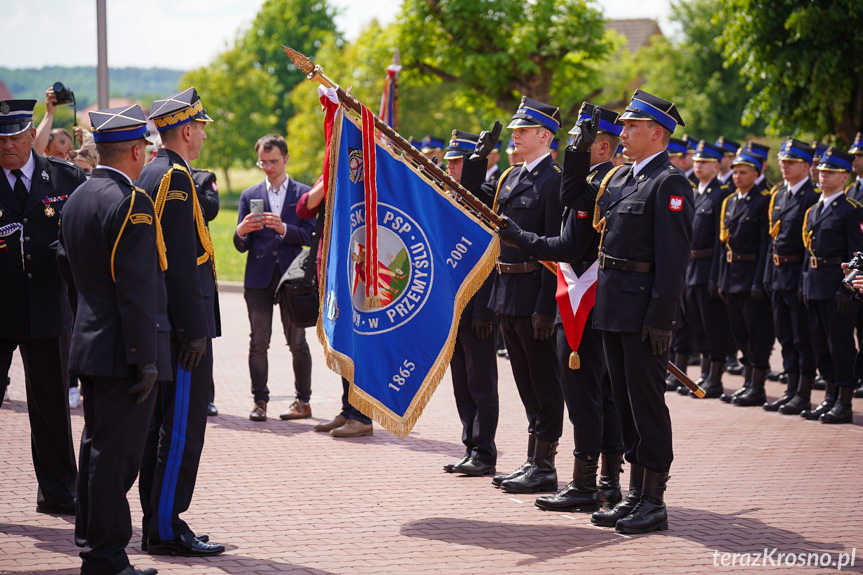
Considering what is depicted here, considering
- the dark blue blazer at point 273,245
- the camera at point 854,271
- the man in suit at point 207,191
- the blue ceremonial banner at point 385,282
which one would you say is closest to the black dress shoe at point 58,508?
the blue ceremonial banner at point 385,282

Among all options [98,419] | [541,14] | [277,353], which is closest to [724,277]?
[277,353]

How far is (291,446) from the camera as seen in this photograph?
8.21 m

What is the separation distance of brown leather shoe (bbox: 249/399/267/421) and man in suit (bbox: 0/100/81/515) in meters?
2.90

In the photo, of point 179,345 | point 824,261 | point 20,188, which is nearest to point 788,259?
point 824,261

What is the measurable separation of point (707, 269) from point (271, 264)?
17.1 feet

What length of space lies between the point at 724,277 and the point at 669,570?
21.0 feet

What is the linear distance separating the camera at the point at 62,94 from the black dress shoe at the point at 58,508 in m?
3.62

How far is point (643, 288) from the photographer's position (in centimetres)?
595

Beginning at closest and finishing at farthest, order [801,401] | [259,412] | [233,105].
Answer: [259,412] → [801,401] → [233,105]

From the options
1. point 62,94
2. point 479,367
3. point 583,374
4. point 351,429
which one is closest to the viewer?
point 583,374

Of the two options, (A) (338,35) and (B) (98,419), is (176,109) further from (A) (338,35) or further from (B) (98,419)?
(A) (338,35)

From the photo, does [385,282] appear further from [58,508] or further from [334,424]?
[334,424]

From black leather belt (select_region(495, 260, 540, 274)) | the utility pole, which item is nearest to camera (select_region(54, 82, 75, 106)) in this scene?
black leather belt (select_region(495, 260, 540, 274))

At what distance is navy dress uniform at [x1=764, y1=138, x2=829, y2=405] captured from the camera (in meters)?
10.2
